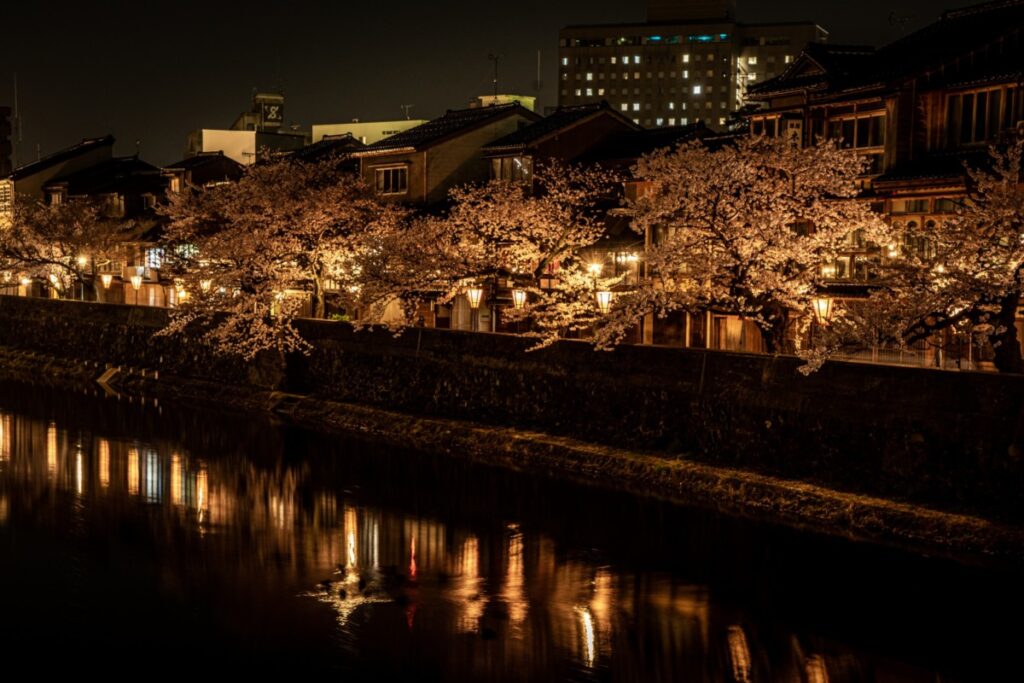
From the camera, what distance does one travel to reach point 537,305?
27.8 meters

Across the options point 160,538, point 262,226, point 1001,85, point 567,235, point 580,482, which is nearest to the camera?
point 160,538

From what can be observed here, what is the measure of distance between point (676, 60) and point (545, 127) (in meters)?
78.2


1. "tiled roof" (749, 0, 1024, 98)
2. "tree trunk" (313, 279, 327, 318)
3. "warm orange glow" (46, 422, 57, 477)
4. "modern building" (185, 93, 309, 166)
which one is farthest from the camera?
"modern building" (185, 93, 309, 166)

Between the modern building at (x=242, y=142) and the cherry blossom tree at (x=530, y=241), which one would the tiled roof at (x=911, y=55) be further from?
the modern building at (x=242, y=142)

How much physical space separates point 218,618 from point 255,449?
12207mm

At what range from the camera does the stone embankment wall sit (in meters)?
18.4

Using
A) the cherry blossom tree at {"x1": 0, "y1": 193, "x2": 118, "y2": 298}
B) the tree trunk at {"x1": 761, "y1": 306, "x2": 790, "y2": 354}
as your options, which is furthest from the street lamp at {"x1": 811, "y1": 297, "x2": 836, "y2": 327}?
the cherry blossom tree at {"x1": 0, "y1": 193, "x2": 118, "y2": 298}

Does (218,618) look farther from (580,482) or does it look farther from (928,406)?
(928,406)

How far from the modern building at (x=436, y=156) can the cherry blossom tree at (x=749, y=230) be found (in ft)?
50.3

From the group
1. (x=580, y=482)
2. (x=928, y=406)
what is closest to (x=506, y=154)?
(x=580, y=482)

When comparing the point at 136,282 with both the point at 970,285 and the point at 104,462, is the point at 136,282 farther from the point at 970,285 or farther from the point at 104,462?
the point at 970,285

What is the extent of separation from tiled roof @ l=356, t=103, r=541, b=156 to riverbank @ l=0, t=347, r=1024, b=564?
1042 cm

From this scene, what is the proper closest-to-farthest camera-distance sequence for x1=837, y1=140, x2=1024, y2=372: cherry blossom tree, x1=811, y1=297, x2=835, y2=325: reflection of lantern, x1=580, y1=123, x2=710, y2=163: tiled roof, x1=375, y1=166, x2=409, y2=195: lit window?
x1=837, y1=140, x2=1024, y2=372: cherry blossom tree < x1=811, y1=297, x2=835, y2=325: reflection of lantern < x1=580, y1=123, x2=710, y2=163: tiled roof < x1=375, y1=166, x2=409, y2=195: lit window

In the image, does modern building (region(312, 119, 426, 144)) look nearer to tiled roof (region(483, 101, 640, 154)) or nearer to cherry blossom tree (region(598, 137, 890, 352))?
tiled roof (region(483, 101, 640, 154))
